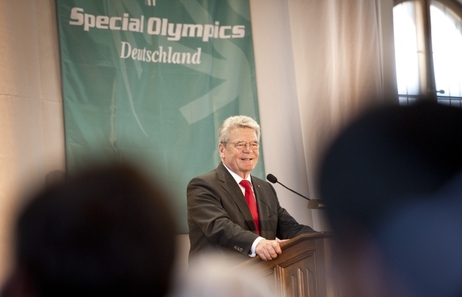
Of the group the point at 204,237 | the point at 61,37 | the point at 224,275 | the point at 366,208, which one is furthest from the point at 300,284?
the point at 61,37

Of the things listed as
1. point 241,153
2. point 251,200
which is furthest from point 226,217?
point 241,153

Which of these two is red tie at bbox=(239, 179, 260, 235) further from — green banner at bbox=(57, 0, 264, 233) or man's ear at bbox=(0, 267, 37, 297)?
man's ear at bbox=(0, 267, 37, 297)

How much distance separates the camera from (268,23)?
621cm

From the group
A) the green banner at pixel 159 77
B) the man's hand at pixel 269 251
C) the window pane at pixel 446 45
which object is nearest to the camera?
the man's hand at pixel 269 251

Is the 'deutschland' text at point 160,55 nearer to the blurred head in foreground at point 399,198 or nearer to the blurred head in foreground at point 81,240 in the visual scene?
the blurred head in foreground at point 81,240

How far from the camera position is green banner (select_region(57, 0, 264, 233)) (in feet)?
17.9

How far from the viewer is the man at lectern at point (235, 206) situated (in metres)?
3.80

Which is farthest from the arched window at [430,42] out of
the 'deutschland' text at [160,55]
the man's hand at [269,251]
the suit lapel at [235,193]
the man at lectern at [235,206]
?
the man's hand at [269,251]

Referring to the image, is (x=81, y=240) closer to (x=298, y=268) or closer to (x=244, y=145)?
(x=298, y=268)

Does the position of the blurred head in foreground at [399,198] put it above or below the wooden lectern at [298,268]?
above

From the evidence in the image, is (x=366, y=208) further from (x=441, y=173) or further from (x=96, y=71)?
(x=96, y=71)

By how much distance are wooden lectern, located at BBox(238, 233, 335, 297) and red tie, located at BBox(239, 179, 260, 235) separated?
0.75 meters

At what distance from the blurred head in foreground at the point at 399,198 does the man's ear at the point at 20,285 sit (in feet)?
1.14

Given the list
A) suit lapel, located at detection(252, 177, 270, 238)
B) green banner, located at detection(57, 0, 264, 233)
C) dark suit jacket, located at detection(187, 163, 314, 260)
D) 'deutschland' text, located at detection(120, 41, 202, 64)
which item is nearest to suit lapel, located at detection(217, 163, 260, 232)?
dark suit jacket, located at detection(187, 163, 314, 260)
